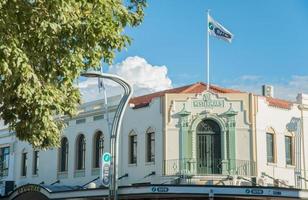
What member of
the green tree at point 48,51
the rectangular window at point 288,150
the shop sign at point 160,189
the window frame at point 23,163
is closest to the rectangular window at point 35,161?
the window frame at point 23,163

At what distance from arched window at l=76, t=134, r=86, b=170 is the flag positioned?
8.68 metres

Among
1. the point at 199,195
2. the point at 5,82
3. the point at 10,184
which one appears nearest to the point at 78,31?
the point at 5,82

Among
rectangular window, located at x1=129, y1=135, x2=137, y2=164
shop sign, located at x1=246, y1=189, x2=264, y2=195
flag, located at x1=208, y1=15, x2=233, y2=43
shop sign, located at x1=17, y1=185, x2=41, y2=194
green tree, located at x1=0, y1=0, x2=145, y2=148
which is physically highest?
flag, located at x1=208, y1=15, x2=233, y2=43

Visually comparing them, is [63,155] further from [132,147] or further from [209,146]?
[209,146]

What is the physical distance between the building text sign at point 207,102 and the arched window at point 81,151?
739 centimetres

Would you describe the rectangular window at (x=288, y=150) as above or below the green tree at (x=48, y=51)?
below

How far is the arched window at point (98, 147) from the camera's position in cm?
3041

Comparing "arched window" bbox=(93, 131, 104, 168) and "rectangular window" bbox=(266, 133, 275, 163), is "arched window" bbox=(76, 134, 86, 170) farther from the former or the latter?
"rectangular window" bbox=(266, 133, 275, 163)

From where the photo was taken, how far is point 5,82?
403 inches

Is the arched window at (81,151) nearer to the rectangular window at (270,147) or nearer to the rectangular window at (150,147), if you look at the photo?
the rectangular window at (150,147)

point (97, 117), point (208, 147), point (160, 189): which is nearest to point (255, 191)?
point (208, 147)

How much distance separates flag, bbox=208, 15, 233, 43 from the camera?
28327 mm

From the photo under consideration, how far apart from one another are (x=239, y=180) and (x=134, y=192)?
14.8ft

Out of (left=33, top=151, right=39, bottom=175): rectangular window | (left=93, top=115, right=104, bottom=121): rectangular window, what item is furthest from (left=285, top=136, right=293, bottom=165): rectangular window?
(left=33, top=151, right=39, bottom=175): rectangular window
